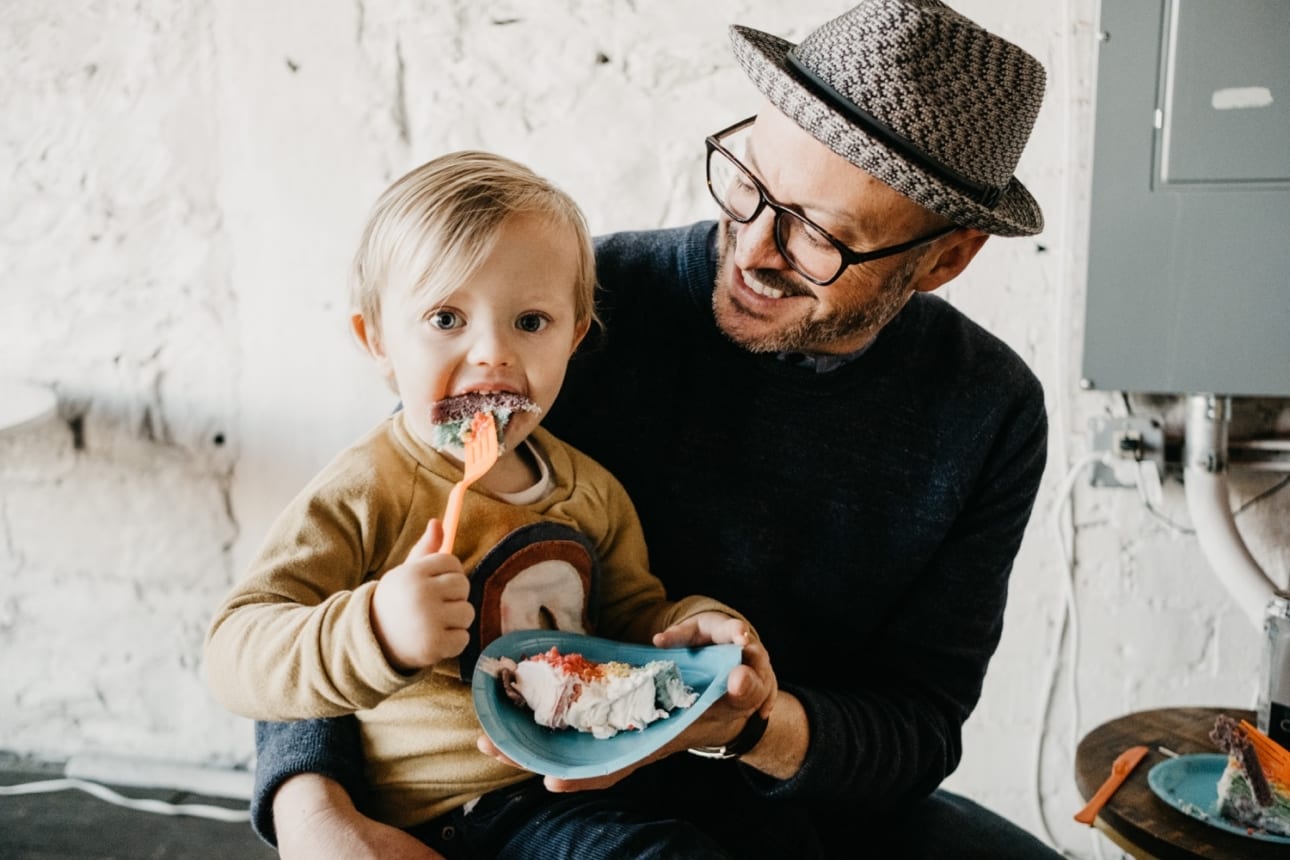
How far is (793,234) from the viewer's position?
3.84 feet

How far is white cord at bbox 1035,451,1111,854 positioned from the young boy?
113 cm

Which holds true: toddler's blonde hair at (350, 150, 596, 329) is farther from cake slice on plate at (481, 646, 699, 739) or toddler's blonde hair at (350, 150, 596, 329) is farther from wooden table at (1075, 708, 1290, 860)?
wooden table at (1075, 708, 1290, 860)

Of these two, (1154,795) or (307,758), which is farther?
(1154,795)

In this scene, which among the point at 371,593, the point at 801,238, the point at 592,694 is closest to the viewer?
the point at 371,593

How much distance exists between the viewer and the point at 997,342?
139 centimetres

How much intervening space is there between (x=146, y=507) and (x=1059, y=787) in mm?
2001

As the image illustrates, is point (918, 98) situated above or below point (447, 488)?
above

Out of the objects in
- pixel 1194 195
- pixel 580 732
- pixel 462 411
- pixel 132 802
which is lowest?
pixel 132 802

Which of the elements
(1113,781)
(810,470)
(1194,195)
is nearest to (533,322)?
(810,470)

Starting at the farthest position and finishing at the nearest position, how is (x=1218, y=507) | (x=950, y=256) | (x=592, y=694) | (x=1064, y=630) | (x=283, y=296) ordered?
(x=283, y=296), (x=1064, y=630), (x=1218, y=507), (x=950, y=256), (x=592, y=694)

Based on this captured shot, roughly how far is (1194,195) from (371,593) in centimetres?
150

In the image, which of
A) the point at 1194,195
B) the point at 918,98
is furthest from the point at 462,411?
the point at 1194,195

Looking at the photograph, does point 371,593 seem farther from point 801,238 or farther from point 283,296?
point 283,296

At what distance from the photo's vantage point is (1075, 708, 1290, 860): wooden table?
133 cm
